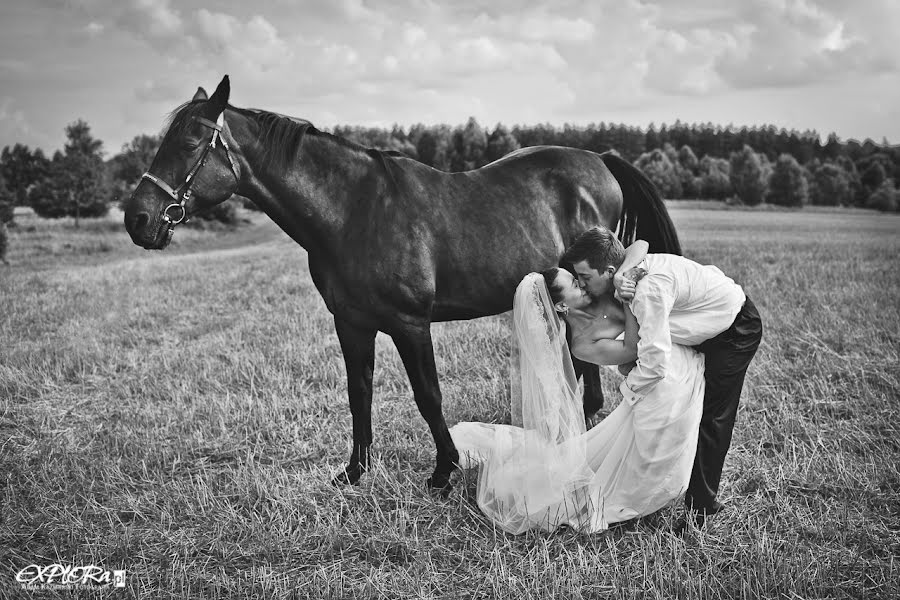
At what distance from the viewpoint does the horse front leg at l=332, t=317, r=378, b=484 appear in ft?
13.5

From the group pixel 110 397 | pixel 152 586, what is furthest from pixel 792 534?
pixel 110 397

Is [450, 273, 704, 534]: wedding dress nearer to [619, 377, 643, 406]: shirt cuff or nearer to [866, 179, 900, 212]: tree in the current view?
[619, 377, 643, 406]: shirt cuff

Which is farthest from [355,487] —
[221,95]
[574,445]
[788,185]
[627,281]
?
[788,185]

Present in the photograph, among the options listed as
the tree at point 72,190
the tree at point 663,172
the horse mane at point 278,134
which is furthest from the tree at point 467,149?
the horse mane at point 278,134

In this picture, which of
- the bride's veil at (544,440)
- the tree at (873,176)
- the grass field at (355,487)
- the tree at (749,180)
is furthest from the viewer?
the tree at (749,180)

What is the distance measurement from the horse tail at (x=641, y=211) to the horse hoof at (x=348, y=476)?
2954 mm

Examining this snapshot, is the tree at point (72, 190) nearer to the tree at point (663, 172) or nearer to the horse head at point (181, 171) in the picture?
the horse head at point (181, 171)

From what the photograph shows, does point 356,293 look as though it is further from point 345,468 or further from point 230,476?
point 230,476

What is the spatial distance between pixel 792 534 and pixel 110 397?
636cm

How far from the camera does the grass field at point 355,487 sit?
320 centimetres

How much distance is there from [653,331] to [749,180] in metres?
65.1

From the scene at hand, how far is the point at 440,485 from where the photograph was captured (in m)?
4.17

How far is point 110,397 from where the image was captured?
252 inches

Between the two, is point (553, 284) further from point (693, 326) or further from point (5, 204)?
point (5, 204)
